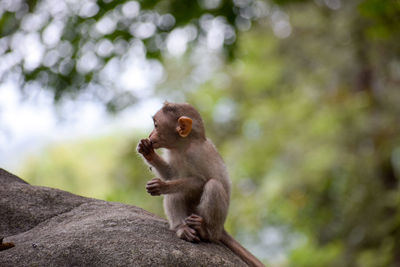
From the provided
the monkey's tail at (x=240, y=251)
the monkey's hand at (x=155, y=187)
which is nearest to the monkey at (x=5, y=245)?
the monkey's hand at (x=155, y=187)

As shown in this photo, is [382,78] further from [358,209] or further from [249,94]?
[358,209]

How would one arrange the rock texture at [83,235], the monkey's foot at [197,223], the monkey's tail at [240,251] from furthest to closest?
1. the monkey's tail at [240,251]
2. the monkey's foot at [197,223]
3. the rock texture at [83,235]

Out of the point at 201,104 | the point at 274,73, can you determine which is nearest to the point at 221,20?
the point at 274,73

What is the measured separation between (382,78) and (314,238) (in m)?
4.85

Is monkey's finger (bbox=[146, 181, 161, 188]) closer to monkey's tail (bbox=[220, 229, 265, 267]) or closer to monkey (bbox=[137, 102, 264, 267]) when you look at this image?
monkey (bbox=[137, 102, 264, 267])

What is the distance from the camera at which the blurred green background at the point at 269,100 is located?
7.54 metres

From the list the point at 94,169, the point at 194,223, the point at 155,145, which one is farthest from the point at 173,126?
Answer: the point at 94,169

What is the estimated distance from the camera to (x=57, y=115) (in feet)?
27.6

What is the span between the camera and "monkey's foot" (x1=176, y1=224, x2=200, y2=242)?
15.7 ft

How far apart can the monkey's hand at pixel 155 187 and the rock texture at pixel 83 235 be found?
0.30 m

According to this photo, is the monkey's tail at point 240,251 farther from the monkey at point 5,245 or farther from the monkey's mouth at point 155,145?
the monkey at point 5,245

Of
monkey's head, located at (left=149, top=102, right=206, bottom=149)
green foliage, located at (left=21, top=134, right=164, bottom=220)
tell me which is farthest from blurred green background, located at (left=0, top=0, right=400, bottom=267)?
monkey's head, located at (left=149, top=102, right=206, bottom=149)

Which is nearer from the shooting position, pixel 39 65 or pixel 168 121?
pixel 168 121

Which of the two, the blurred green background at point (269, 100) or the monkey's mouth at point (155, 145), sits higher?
the blurred green background at point (269, 100)
